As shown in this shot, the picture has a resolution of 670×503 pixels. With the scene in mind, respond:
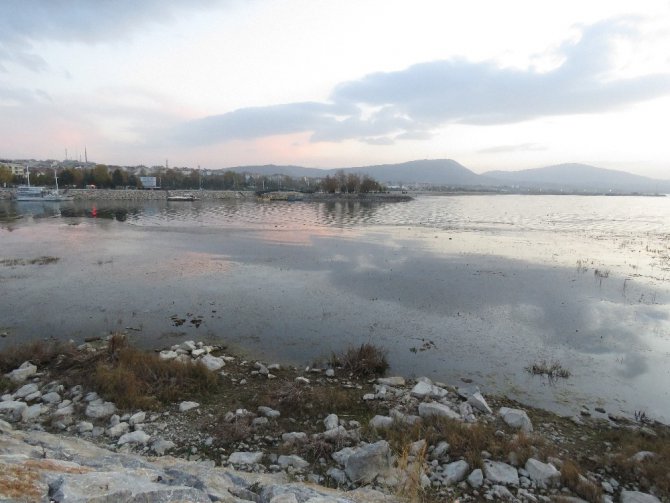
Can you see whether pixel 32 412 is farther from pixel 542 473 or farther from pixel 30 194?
pixel 30 194

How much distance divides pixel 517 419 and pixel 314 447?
4.59 metres

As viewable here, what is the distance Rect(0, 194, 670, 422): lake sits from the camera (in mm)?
12477

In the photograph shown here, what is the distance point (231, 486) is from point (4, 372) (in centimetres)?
859

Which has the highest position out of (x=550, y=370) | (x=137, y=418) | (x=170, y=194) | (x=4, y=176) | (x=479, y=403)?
(x=4, y=176)

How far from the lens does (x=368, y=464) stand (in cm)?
673

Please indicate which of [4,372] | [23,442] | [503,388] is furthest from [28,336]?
[503,388]

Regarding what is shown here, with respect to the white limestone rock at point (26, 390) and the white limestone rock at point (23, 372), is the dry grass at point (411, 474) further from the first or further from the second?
the white limestone rock at point (23, 372)

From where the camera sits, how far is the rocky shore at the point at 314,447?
215 inches

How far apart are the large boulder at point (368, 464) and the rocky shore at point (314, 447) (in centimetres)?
2

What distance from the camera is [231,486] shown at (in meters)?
5.84

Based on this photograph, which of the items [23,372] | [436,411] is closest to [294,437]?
[436,411]

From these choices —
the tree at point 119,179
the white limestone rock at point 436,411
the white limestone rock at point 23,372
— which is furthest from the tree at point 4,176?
the white limestone rock at point 436,411

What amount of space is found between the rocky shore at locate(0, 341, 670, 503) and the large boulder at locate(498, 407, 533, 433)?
38 millimetres

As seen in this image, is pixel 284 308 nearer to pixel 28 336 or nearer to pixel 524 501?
pixel 28 336
